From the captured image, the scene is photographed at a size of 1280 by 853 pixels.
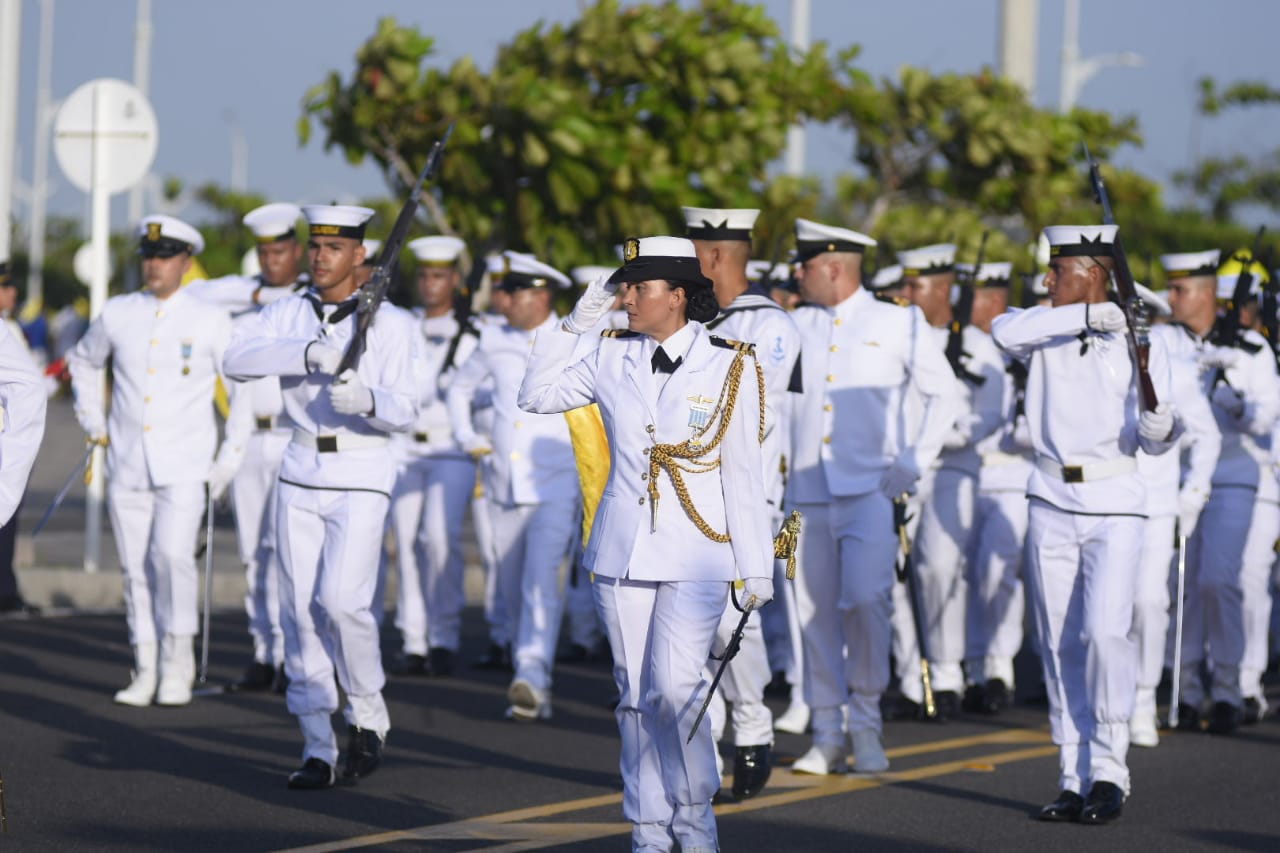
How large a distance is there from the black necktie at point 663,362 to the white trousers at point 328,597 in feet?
7.75

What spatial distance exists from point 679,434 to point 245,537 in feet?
19.1

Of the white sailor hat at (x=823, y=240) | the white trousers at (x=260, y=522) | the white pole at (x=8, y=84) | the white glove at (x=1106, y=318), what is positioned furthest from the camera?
the white pole at (x=8, y=84)

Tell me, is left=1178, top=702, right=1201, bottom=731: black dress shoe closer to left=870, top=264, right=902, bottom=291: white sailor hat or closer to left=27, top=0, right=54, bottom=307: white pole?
left=870, top=264, right=902, bottom=291: white sailor hat

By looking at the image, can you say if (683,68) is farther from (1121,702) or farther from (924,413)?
(1121,702)

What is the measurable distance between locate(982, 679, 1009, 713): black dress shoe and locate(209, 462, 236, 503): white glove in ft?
14.2

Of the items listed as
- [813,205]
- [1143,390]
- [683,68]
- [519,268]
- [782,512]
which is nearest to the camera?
[1143,390]

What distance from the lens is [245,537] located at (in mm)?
12523

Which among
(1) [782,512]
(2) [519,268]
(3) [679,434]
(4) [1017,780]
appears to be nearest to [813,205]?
(2) [519,268]

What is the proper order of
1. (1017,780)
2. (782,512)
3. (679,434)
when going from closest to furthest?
(679,434) → (1017,780) → (782,512)

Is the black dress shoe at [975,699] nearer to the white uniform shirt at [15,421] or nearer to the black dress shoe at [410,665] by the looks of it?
the black dress shoe at [410,665]

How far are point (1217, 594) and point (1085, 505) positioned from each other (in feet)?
10.8

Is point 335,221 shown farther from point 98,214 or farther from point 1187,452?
point 98,214

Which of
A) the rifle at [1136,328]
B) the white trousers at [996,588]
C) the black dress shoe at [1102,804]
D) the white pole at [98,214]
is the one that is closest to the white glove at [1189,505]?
the white trousers at [996,588]

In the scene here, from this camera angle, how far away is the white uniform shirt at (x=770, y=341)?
9.34m
